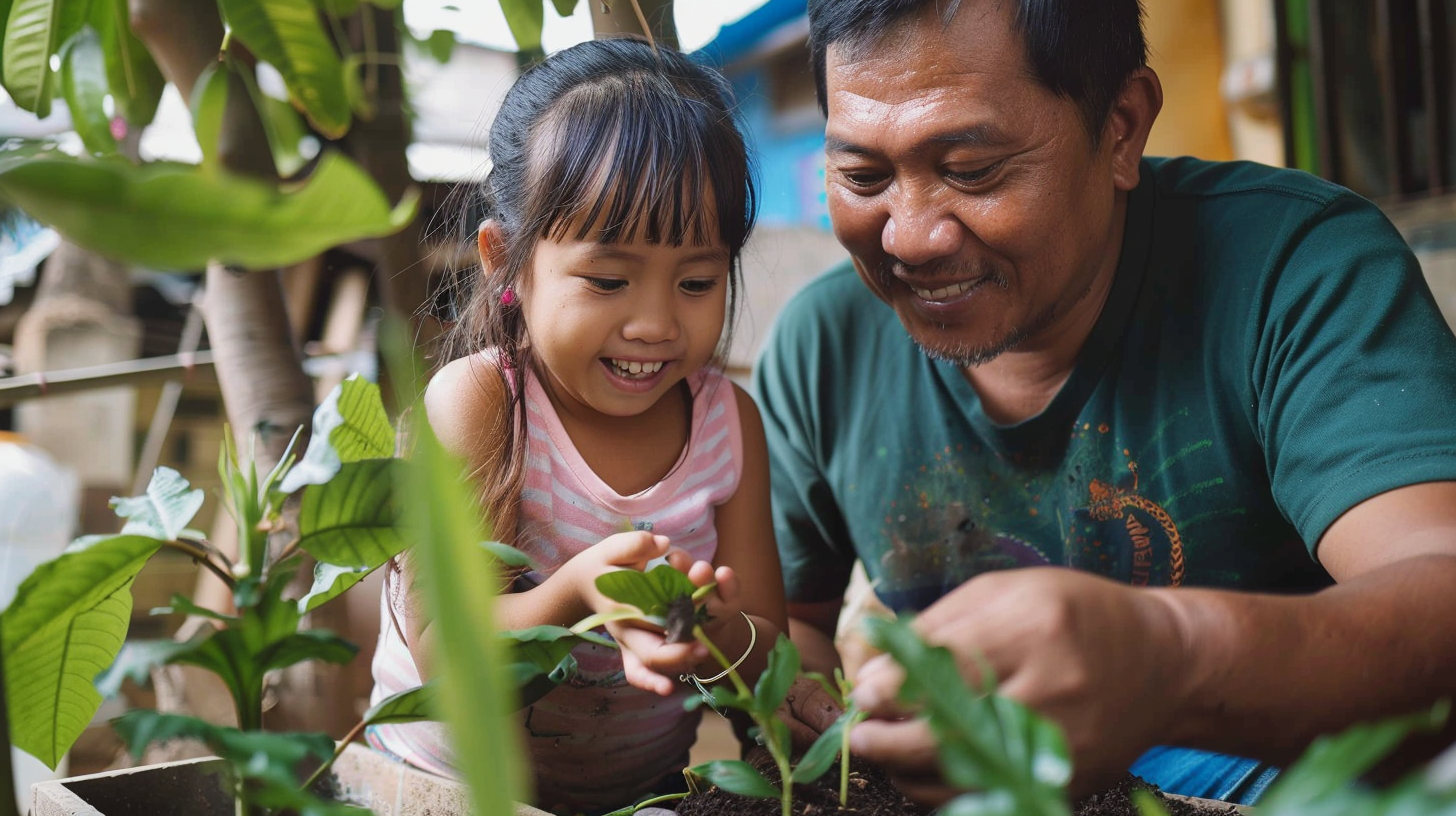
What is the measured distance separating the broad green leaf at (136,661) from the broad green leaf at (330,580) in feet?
0.51

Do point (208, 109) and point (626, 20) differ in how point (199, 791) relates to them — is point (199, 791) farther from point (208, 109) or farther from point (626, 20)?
point (626, 20)

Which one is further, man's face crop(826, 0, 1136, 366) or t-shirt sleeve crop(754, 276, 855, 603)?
Answer: t-shirt sleeve crop(754, 276, 855, 603)

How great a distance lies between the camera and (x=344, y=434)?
2.45ft

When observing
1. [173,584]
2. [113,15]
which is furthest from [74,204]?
[173,584]

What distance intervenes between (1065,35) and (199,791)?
1.08 m

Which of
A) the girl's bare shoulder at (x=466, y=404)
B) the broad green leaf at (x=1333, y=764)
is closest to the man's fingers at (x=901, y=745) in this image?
the broad green leaf at (x=1333, y=764)

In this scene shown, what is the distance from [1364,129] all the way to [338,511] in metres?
2.87

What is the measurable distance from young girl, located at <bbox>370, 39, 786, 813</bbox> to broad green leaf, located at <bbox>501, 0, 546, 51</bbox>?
112mm

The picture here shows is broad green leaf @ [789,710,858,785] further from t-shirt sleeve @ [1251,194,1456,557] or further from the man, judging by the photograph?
t-shirt sleeve @ [1251,194,1456,557]

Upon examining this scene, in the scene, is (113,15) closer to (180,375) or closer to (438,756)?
(438,756)

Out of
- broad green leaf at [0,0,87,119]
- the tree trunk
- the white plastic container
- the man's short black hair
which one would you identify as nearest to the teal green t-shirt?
the man's short black hair

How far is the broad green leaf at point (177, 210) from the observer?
0.43m

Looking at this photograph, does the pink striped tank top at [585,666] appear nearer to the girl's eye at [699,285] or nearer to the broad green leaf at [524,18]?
the girl's eye at [699,285]

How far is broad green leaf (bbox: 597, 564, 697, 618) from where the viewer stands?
74 cm
